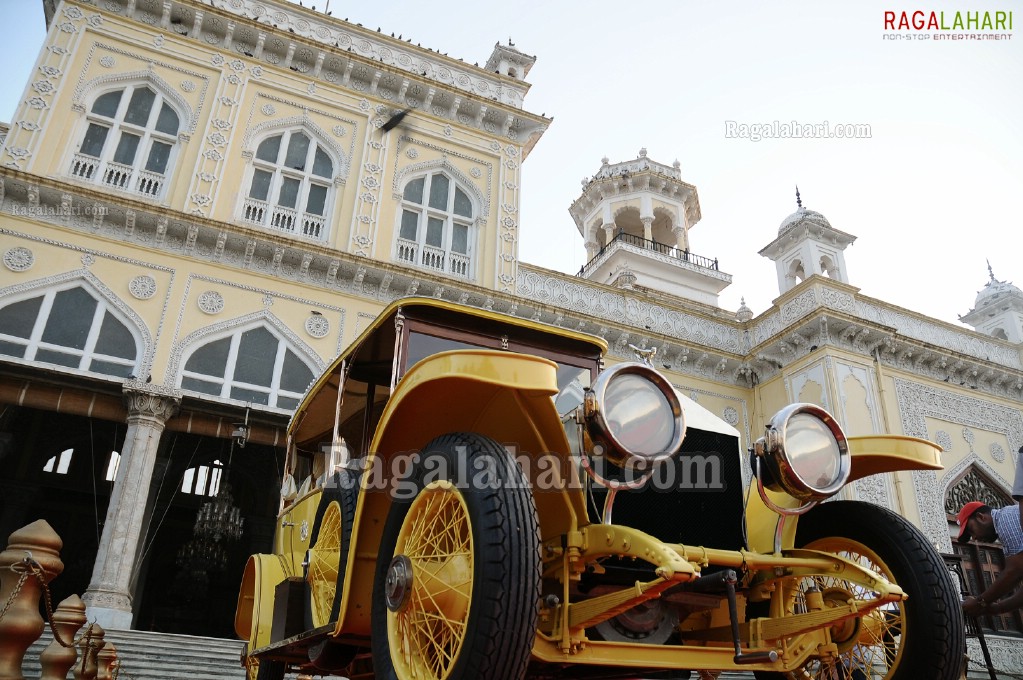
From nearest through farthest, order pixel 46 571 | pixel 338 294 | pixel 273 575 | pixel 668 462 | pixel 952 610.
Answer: pixel 952 610 → pixel 668 462 → pixel 46 571 → pixel 273 575 → pixel 338 294

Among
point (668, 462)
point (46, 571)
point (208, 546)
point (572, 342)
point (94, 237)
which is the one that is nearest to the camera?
point (668, 462)

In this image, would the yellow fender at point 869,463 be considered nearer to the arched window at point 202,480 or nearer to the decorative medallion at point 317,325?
the decorative medallion at point 317,325

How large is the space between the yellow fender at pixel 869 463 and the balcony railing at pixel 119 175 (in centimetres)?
1124

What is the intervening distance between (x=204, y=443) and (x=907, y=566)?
46.9 feet

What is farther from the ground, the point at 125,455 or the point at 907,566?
the point at 125,455

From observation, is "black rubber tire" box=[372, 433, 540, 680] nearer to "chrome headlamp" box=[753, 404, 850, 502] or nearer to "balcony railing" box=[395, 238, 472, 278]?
"chrome headlamp" box=[753, 404, 850, 502]

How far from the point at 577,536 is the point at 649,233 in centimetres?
2143

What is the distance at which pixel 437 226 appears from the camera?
535 inches

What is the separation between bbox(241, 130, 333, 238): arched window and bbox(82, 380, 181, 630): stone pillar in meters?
3.65

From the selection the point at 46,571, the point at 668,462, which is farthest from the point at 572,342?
the point at 46,571

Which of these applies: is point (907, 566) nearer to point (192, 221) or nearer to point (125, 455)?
point (125, 455)

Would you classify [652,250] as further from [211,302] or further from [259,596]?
[259,596]

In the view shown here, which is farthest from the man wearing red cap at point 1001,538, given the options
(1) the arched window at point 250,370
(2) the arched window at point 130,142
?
(2) the arched window at point 130,142

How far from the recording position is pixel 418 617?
2.46 meters
